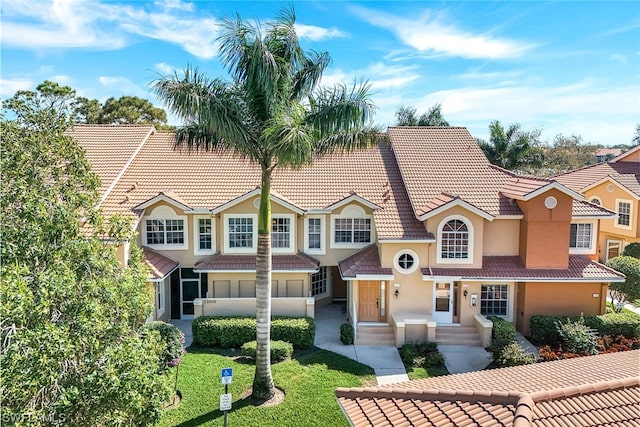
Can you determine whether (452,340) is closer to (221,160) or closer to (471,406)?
(471,406)

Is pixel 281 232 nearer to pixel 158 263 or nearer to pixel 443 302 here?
pixel 158 263

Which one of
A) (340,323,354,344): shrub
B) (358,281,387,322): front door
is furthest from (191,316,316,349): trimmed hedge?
(358,281,387,322): front door

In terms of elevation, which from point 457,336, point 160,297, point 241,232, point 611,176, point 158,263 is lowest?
point 457,336

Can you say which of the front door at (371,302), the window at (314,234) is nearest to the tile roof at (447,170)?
the front door at (371,302)

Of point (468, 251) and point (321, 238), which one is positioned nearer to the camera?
point (468, 251)

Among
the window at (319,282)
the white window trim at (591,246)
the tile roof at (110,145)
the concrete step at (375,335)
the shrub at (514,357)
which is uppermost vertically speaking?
the tile roof at (110,145)

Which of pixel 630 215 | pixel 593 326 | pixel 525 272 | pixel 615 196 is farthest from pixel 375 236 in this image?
pixel 615 196

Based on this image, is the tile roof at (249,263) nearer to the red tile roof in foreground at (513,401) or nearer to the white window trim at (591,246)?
the red tile roof in foreground at (513,401)
